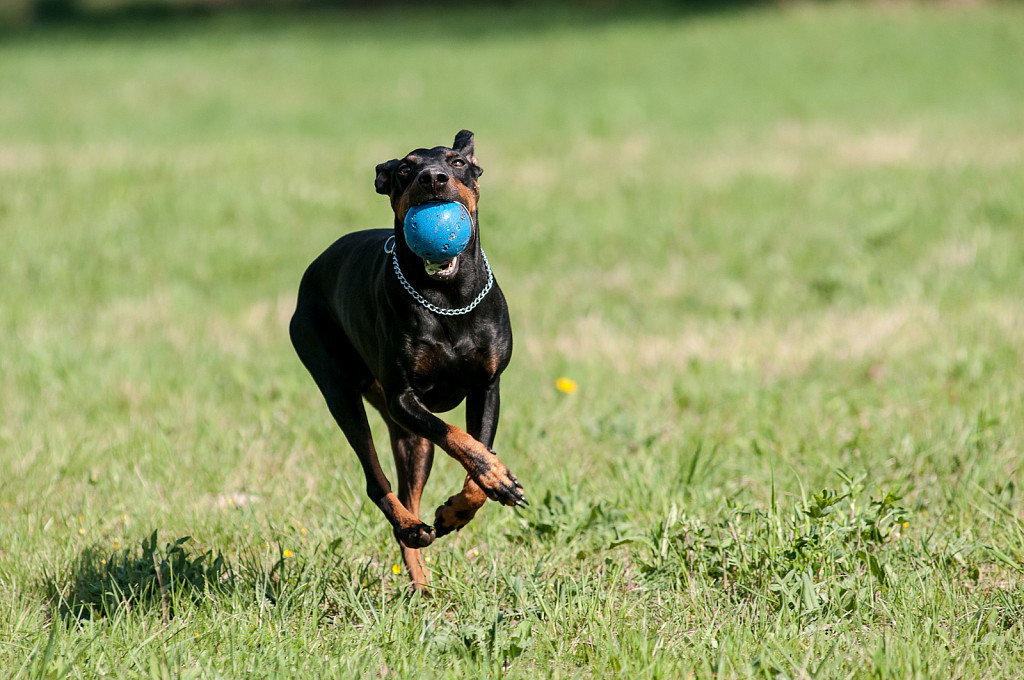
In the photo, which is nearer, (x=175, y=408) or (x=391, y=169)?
(x=391, y=169)

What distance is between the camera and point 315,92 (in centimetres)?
2000

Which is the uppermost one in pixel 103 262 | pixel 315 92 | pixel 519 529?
pixel 315 92

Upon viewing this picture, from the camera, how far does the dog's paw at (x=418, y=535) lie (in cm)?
343

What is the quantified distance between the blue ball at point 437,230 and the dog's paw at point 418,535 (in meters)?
0.89

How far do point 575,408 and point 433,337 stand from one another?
8.87ft

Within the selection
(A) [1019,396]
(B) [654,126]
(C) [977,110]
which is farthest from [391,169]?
(C) [977,110]

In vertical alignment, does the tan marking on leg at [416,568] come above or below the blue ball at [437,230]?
below

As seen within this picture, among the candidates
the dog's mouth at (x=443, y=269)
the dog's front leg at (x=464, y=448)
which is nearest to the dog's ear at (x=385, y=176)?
the dog's mouth at (x=443, y=269)

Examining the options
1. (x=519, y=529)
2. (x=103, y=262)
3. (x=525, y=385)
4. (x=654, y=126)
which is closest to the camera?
(x=519, y=529)

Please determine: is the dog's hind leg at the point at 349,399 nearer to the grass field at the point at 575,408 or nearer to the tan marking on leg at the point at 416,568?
the tan marking on leg at the point at 416,568

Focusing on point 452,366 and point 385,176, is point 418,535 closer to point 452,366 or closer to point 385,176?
point 452,366

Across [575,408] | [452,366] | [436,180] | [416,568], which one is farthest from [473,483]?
[575,408]

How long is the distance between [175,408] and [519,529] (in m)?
2.60

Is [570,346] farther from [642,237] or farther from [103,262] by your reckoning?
[103,262]
